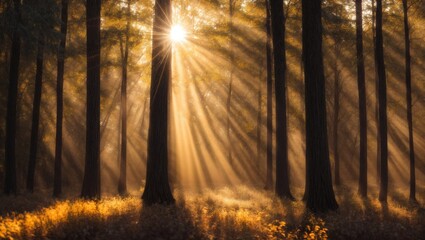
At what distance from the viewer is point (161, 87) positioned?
12094 millimetres

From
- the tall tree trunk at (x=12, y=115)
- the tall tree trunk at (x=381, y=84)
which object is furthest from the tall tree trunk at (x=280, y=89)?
the tall tree trunk at (x=12, y=115)

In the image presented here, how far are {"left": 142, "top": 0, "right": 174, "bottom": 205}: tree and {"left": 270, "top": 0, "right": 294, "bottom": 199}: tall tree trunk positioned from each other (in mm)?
5753

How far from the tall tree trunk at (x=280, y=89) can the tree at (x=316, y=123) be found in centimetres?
475

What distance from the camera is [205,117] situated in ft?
125

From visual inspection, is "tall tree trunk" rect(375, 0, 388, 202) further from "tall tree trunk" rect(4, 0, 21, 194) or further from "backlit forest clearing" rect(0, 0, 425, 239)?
"tall tree trunk" rect(4, 0, 21, 194)

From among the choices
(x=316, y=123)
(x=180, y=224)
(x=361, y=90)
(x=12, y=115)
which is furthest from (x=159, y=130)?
(x=361, y=90)

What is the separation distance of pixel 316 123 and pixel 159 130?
14.6 ft

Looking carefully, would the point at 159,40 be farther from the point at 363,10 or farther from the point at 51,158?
the point at 51,158

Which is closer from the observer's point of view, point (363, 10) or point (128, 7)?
point (128, 7)

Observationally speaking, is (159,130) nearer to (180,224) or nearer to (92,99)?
(92,99)

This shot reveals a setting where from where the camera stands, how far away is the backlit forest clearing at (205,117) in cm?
1014

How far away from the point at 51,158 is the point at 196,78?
14.7 metres

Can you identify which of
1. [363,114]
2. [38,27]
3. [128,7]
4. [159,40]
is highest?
[128,7]

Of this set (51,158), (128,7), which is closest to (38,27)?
(128,7)
